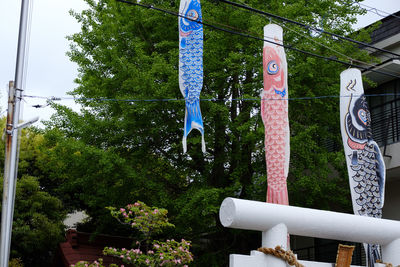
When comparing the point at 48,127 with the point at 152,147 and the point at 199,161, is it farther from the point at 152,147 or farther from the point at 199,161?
the point at 199,161

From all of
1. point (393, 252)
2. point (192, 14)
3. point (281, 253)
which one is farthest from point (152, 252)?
point (281, 253)

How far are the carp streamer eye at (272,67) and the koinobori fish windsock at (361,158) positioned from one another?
1750 mm

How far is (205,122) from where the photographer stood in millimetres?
16328

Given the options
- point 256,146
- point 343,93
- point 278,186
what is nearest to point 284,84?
point 343,93

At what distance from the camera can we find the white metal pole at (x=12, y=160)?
851cm

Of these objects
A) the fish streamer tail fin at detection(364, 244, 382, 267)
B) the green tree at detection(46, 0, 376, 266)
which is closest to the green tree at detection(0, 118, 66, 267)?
the green tree at detection(46, 0, 376, 266)

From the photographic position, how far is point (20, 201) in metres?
20.0

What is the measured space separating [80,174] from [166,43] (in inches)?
191

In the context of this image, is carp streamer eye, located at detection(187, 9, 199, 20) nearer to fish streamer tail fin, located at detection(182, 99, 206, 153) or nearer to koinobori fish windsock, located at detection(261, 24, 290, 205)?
koinobori fish windsock, located at detection(261, 24, 290, 205)

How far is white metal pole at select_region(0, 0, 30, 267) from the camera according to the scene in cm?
851

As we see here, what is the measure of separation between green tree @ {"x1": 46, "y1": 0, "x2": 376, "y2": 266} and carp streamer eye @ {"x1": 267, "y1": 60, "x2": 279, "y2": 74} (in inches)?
99.2

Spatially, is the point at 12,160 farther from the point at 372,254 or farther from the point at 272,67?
the point at 372,254

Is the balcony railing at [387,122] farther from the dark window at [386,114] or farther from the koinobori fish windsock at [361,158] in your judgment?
the koinobori fish windsock at [361,158]

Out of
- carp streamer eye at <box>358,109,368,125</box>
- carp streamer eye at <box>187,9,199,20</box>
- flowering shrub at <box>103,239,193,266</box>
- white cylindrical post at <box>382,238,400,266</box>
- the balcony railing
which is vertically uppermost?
carp streamer eye at <box>187,9,199,20</box>
